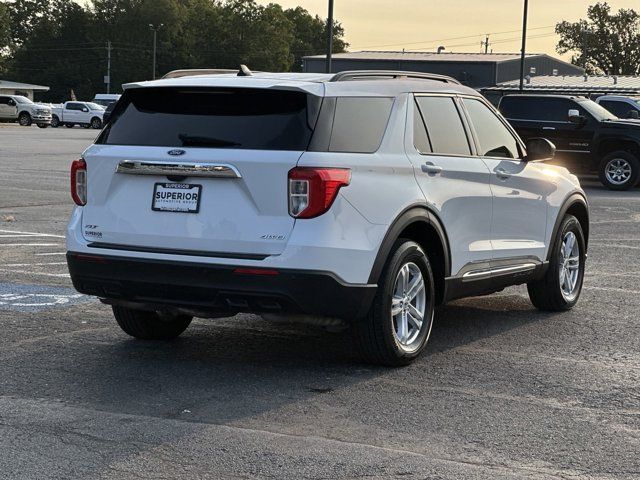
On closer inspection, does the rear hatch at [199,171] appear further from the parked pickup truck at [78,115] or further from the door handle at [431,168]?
the parked pickup truck at [78,115]

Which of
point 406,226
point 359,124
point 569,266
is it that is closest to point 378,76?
point 359,124

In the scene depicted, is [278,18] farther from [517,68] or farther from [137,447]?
[137,447]

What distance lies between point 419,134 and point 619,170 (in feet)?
59.4

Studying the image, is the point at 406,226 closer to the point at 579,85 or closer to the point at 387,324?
the point at 387,324

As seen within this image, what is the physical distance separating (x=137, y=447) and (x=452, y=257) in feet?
9.75

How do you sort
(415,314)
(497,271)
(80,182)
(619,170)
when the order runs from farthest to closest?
(619,170)
(497,271)
(415,314)
(80,182)

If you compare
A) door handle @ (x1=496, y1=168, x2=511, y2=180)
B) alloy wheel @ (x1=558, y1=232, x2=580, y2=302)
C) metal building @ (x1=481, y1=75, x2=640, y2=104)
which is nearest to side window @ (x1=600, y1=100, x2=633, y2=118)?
alloy wheel @ (x1=558, y1=232, x2=580, y2=302)

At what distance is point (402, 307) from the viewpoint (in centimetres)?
714

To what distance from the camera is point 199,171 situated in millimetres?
6613

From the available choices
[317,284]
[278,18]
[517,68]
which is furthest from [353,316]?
[278,18]

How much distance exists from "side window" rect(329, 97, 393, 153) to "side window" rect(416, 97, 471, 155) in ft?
1.65

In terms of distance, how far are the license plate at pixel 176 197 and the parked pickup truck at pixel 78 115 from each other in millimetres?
65749

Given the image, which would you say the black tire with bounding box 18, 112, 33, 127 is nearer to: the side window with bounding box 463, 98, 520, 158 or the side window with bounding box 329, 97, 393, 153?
the side window with bounding box 463, 98, 520, 158

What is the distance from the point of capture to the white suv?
21.2 feet
